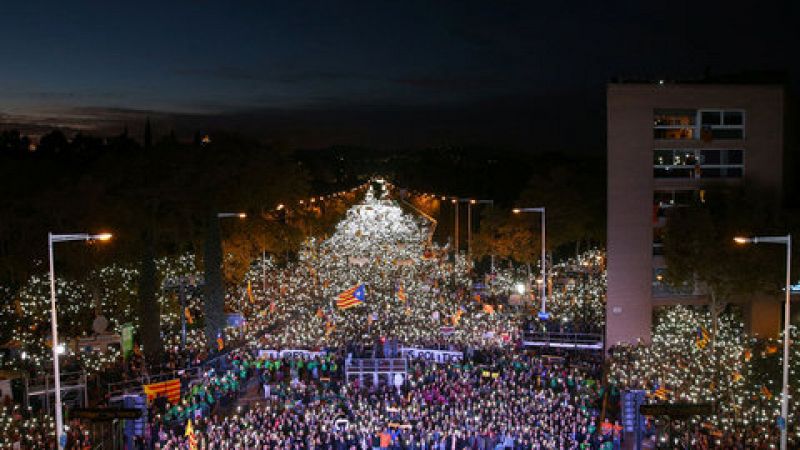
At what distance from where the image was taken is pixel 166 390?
24.8m

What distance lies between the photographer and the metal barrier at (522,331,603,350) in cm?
3117

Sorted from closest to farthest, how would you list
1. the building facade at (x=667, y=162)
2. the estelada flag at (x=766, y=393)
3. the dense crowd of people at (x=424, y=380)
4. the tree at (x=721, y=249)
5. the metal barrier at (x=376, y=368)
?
1. the dense crowd of people at (x=424, y=380)
2. the estelada flag at (x=766, y=393)
3. the metal barrier at (x=376, y=368)
4. the tree at (x=721, y=249)
5. the building facade at (x=667, y=162)

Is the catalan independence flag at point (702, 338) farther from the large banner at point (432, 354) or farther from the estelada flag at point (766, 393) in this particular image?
the large banner at point (432, 354)

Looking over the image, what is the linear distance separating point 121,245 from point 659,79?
86.7 ft

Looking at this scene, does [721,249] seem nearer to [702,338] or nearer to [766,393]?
[702,338]

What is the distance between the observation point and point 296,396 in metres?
26.5

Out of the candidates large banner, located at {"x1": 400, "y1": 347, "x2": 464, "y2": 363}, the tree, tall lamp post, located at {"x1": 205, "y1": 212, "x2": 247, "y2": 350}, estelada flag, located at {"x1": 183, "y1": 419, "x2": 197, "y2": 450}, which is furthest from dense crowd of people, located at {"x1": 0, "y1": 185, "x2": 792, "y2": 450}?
the tree

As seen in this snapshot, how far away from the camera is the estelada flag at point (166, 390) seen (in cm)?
2439

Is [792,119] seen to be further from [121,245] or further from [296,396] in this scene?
[121,245]

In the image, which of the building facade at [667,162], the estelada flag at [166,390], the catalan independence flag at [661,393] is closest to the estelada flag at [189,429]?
the estelada flag at [166,390]

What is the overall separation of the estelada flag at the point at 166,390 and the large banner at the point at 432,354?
8974 millimetres

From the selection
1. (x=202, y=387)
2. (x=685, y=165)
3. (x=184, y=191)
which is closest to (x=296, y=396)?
(x=202, y=387)

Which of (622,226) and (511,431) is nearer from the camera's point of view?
(511,431)

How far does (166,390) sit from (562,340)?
15.7m
